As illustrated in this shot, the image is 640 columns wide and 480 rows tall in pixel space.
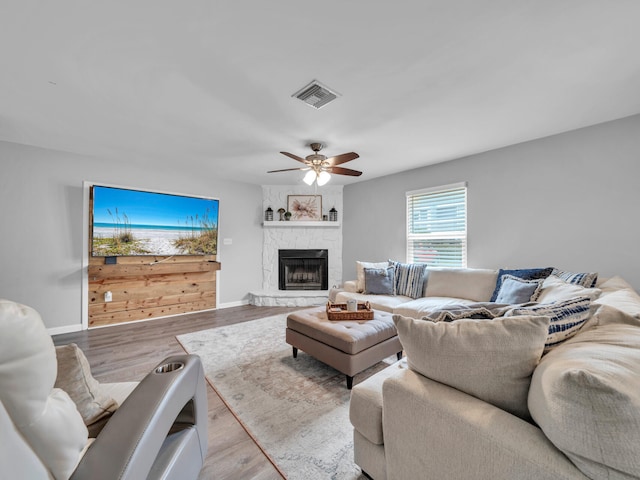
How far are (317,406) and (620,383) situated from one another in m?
1.79

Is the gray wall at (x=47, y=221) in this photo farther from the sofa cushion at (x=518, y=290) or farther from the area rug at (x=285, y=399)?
the sofa cushion at (x=518, y=290)

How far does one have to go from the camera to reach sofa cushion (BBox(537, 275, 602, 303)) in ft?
5.43

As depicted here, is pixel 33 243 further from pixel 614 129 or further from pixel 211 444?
pixel 614 129

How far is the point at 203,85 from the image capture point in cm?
218

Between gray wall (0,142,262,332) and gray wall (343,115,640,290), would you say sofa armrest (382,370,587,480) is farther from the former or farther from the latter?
gray wall (0,142,262,332)

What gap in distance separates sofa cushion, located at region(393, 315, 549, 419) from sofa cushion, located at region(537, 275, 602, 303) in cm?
102

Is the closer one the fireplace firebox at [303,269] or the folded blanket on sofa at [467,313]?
the folded blanket on sofa at [467,313]

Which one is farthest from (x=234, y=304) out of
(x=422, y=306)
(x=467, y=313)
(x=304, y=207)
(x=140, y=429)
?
(x=467, y=313)

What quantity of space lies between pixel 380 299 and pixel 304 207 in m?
2.75

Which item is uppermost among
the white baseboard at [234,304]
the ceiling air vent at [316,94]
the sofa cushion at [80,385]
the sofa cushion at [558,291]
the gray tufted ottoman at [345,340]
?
the ceiling air vent at [316,94]

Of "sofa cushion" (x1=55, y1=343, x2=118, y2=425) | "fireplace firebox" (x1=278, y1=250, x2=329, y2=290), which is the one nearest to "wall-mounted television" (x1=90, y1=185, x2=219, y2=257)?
"fireplace firebox" (x1=278, y1=250, x2=329, y2=290)

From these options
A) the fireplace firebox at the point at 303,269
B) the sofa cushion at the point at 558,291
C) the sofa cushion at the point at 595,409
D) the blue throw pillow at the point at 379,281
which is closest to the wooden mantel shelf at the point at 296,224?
the fireplace firebox at the point at 303,269

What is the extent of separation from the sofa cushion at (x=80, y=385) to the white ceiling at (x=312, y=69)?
1756 mm

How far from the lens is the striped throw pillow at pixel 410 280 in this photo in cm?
388
